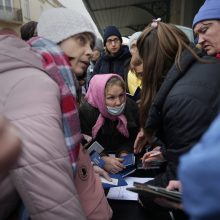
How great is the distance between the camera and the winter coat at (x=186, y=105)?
114cm

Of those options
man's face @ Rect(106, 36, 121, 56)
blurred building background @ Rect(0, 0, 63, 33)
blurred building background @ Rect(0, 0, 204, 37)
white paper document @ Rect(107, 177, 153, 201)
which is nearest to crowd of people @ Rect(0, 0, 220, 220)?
white paper document @ Rect(107, 177, 153, 201)

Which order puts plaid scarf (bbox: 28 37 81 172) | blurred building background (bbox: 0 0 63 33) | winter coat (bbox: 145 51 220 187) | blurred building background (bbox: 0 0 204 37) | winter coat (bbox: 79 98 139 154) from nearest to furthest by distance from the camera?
plaid scarf (bbox: 28 37 81 172) → winter coat (bbox: 145 51 220 187) → winter coat (bbox: 79 98 139 154) → blurred building background (bbox: 0 0 204 37) → blurred building background (bbox: 0 0 63 33)

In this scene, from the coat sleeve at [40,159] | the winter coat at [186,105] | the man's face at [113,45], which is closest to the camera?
the coat sleeve at [40,159]

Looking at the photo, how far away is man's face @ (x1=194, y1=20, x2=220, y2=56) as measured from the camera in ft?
5.66

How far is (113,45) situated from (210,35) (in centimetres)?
232

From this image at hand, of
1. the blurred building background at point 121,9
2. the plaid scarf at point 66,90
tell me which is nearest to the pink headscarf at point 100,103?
the plaid scarf at point 66,90

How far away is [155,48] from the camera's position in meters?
1.51

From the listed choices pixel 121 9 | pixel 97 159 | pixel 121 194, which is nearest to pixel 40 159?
pixel 121 194

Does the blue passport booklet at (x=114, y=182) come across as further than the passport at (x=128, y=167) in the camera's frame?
No

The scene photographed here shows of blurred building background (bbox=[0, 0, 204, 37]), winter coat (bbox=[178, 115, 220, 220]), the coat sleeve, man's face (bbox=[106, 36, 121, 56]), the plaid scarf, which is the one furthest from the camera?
blurred building background (bbox=[0, 0, 204, 37])

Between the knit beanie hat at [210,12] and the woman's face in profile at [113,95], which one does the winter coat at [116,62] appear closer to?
the woman's face in profile at [113,95]

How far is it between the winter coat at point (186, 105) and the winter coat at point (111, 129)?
0.78 metres

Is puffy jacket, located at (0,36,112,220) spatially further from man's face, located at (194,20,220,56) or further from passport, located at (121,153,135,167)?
man's face, located at (194,20,220,56)

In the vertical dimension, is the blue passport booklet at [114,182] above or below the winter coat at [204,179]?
below
